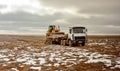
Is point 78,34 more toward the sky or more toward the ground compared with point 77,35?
more toward the sky

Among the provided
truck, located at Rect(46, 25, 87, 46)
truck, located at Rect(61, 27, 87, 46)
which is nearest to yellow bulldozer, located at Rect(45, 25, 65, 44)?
truck, located at Rect(46, 25, 87, 46)

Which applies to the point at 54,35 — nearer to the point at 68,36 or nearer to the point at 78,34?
the point at 68,36

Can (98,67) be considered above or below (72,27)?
below

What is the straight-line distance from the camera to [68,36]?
155 feet

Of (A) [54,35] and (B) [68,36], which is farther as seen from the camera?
(A) [54,35]

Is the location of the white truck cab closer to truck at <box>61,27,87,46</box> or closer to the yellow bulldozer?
truck at <box>61,27,87,46</box>

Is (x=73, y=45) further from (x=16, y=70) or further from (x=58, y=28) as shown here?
(x=16, y=70)

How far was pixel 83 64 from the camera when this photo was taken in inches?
856

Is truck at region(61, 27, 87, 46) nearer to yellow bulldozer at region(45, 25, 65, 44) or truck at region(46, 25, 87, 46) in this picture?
truck at region(46, 25, 87, 46)

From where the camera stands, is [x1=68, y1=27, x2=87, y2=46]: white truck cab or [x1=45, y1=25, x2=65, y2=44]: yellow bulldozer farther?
[x1=45, y1=25, x2=65, y2=44]: yellow bulldozer

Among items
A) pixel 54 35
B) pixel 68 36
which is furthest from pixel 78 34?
pixel 54 35

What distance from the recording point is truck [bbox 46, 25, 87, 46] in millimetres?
44000

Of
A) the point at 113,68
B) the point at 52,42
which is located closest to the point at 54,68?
the point at 113,68

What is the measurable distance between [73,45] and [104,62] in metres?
24.4
